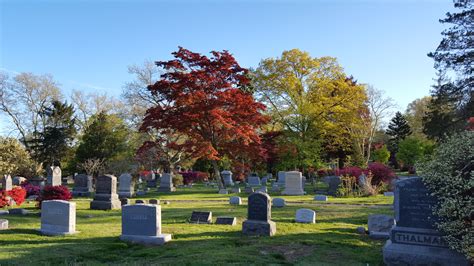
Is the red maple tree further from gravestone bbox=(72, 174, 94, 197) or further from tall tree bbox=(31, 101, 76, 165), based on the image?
tall tree bbox=(31, 101, 76, 165)

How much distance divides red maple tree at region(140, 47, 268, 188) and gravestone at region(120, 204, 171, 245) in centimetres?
1512

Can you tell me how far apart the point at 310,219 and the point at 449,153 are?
574 cm

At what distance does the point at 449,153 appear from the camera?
7.69m

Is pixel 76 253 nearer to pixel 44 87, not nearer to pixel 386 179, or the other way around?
pixel 386 179

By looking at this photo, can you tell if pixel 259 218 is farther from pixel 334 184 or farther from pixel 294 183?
pixel 294 183

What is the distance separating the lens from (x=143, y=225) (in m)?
10.2

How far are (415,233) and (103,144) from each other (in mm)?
38131

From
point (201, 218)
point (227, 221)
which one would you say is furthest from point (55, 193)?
point (227, 221)

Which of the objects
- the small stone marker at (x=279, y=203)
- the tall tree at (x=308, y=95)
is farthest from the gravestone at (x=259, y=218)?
the tall tree at (x=308, y=95)

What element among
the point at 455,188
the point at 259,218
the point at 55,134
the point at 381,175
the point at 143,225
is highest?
the point at 55,134

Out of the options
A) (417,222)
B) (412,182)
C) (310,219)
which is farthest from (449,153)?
(310,219)

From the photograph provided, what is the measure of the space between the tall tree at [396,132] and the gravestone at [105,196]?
58018mm

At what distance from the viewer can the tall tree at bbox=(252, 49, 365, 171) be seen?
3681 cm

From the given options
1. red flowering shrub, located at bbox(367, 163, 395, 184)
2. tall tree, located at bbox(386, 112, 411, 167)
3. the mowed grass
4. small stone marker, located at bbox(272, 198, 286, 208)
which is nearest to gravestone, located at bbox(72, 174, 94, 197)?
the mowed grass
